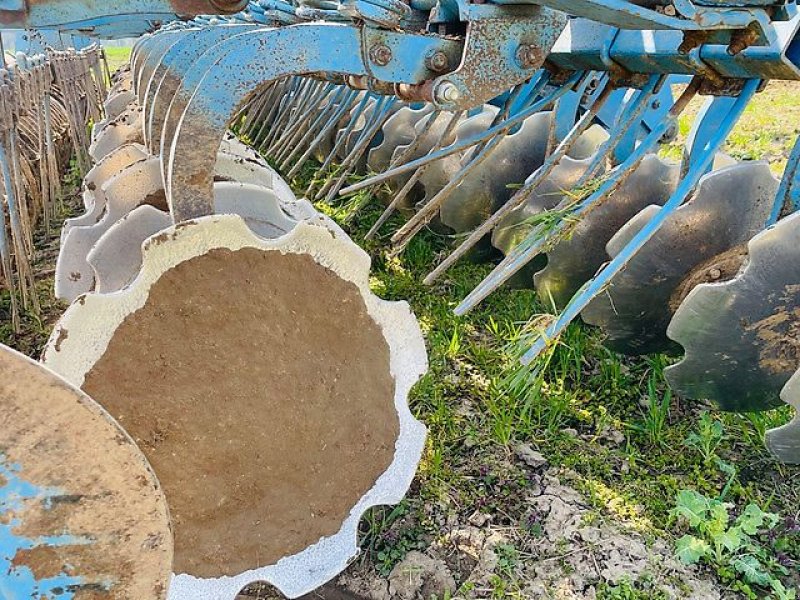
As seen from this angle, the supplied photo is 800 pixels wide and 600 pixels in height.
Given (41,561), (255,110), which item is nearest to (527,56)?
(41,561)

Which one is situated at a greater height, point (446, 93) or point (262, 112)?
point (446, 93)

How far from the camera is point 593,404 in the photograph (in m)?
2.42

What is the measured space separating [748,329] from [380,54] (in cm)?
106

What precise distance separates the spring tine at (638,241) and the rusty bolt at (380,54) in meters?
0.69

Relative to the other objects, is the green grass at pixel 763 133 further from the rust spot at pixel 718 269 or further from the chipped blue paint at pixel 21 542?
the chipped blue paint at pixel 21 542

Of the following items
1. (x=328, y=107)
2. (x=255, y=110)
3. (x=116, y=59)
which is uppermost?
(x=328, y=107)

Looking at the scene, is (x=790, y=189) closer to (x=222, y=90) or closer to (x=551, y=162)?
(x=551, y=162)

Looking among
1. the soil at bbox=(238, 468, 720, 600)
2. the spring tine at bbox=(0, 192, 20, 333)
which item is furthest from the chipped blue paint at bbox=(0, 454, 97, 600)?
the spring tine at bbox=(0, 192, 20, 333)

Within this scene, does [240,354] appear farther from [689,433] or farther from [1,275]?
[1,275]

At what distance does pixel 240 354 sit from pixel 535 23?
2.93 feet

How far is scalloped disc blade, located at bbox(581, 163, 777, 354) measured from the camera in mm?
2094

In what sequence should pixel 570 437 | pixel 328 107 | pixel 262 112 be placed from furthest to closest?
pixel 262 112 → pixel 328 107 → pixel 570 437

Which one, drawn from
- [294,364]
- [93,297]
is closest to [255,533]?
[294,364]

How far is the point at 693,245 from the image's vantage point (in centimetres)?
214
